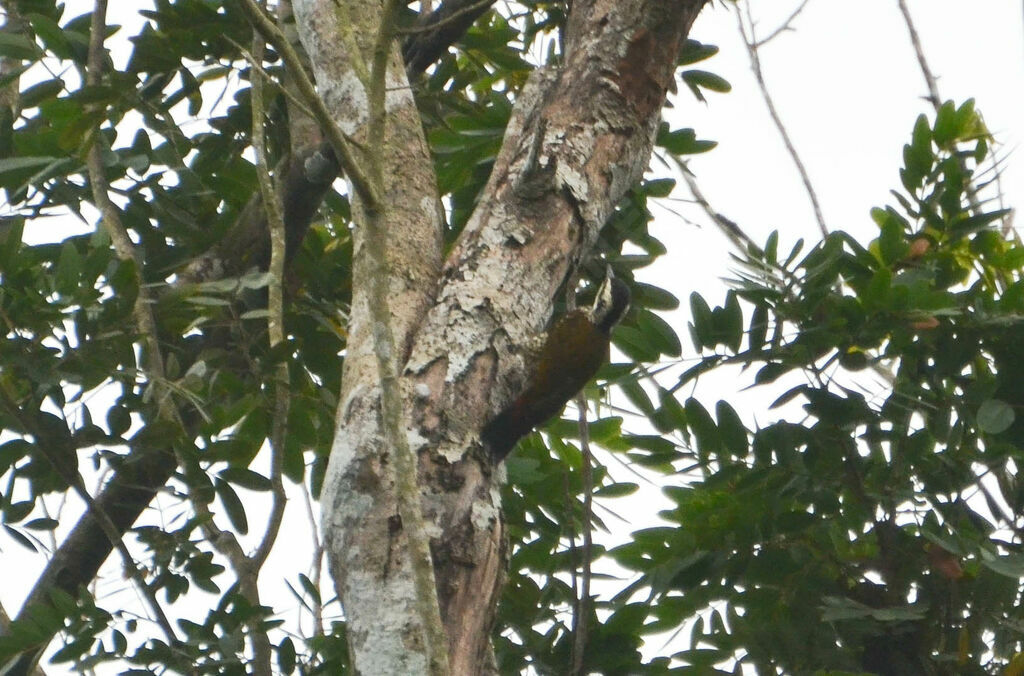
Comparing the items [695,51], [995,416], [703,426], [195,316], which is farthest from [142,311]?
[995,416]

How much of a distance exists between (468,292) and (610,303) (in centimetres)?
55

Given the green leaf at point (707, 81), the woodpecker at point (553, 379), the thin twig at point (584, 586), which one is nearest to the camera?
the woodpecker at point (553, 379)

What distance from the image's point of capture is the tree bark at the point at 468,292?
46.9 inches

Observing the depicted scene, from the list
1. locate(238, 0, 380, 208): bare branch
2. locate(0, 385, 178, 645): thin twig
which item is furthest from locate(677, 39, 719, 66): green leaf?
locate(0, 385, 178, 645): thin twig

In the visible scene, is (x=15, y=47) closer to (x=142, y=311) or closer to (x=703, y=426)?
(x=142, y=311)

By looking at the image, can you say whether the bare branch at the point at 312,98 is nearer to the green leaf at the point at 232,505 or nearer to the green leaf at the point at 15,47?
the green leaf at the point at 232,505

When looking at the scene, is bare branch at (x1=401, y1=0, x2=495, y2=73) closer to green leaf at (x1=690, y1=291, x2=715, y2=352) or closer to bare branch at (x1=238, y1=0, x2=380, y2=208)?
green leaf at (x1=690, y1=291, x2=715, y2=352)

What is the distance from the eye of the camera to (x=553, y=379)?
1410 millimetres

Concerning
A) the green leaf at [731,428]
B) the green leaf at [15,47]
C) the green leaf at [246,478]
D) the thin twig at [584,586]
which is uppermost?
the green leaf at [15,47]

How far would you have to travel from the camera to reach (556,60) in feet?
7.30

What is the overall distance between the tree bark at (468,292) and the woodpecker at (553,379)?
0.07ft

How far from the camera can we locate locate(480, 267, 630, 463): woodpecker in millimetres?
1337

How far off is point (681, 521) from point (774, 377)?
11.9 inches

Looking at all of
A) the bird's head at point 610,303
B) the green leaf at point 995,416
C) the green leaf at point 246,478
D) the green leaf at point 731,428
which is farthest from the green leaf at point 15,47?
the green leaf at point 995,416
